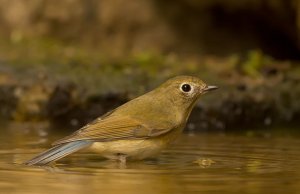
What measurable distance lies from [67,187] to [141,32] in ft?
24.1

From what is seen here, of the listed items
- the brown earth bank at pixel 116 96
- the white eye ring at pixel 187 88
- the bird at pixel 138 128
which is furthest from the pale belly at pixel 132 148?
the brown earth bank at pixel 116 96

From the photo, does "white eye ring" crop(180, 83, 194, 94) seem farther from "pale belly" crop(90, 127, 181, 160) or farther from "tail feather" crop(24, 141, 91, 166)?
"tail feather" crop(24, 141, 91, 166)

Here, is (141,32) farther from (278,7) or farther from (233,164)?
(233,164)

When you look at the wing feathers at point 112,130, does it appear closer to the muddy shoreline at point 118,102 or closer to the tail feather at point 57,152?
the tail feather at point 57,152

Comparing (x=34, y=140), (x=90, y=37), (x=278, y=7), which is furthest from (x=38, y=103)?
(x=278, y=7)

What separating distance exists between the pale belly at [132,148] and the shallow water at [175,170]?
0.22 feet

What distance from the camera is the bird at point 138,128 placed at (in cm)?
694

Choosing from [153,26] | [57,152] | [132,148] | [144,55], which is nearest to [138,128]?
[132,148]

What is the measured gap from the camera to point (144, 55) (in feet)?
37.6

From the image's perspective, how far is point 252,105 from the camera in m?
10.3

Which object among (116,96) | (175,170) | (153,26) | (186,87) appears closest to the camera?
(175,170)

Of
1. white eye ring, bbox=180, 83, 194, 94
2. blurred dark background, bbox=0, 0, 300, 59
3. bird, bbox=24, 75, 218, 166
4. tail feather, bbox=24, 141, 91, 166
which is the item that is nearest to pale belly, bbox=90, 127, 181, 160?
bird, bbox=24, 75, 218, 166

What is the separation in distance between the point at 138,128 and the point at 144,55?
420 cm

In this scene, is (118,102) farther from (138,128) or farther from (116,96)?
(138,128)
